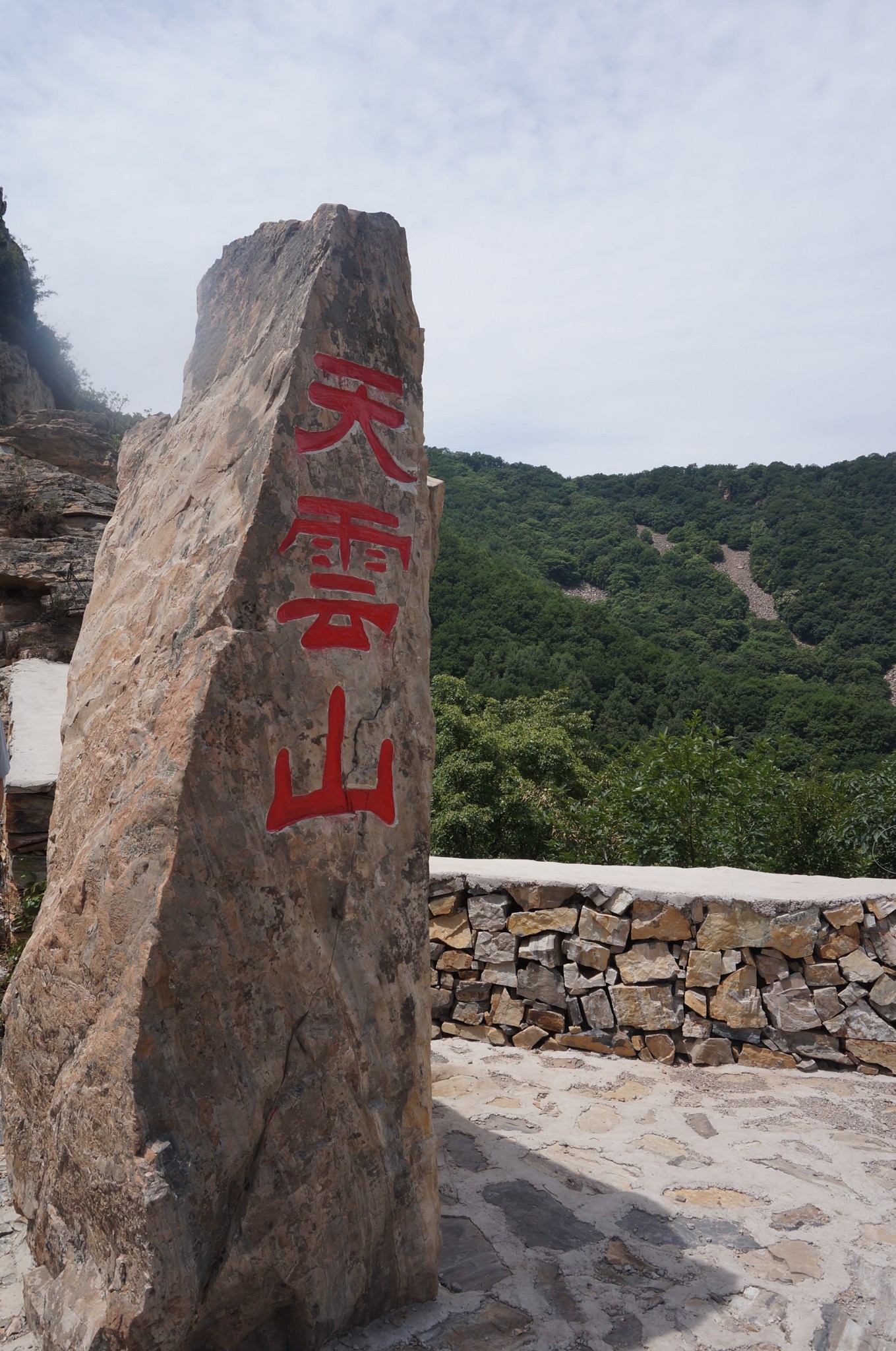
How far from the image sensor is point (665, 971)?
4.09m

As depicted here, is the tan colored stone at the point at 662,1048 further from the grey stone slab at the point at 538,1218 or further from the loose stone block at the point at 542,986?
the grey stone slab at the point at 538,1218

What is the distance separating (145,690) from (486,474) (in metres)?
38.4

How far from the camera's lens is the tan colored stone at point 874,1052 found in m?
3.83

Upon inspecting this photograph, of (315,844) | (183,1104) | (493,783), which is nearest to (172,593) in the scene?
(315,844)

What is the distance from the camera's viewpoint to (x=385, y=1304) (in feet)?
7.06

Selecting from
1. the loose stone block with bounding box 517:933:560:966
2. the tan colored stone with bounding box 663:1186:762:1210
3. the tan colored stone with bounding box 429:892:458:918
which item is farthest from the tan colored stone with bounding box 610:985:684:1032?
the tan colored stone with bounding box 663:1186:762:1210

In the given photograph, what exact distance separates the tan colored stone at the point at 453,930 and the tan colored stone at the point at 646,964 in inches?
30.3

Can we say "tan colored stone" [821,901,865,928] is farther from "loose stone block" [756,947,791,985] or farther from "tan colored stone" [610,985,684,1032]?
"tan colored stone" [610,985,684,1032]

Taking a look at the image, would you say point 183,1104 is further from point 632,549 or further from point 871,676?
point 632,549

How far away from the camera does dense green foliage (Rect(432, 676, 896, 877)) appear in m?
6.73

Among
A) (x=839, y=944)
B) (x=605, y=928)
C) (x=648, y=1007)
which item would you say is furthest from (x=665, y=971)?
(x=839, y=944)

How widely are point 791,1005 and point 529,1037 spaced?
123 centimetres

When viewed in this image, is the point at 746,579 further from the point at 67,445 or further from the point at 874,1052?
the point at 874,1052

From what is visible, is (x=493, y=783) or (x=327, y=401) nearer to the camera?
(x=327, y=401)
